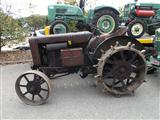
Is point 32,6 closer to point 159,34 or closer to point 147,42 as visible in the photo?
point 147,42

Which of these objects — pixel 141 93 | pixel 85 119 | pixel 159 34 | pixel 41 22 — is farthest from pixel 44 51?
pixel 41 22

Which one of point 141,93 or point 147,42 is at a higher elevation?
point 147,42

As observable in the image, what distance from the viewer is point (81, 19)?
9.96 m

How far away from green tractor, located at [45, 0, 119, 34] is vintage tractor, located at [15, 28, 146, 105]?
3246 mm

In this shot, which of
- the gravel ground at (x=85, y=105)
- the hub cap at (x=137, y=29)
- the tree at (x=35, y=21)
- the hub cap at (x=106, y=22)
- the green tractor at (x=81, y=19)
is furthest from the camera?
the tree at (x=35, y=21)

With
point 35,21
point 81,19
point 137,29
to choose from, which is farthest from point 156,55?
point 35,21

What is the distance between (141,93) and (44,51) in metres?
2.24

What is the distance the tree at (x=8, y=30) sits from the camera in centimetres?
1055

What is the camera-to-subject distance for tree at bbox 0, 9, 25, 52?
10.6 metres

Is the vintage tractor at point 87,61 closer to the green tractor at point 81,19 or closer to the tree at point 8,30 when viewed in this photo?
the green tractor at point 81,19

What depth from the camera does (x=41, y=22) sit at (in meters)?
15.1

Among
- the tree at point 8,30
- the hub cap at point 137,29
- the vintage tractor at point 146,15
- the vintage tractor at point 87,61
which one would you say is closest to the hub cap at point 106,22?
the vintage tractor at point 146,15

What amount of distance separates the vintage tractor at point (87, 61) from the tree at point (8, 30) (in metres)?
5.38

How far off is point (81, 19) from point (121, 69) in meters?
4.91
